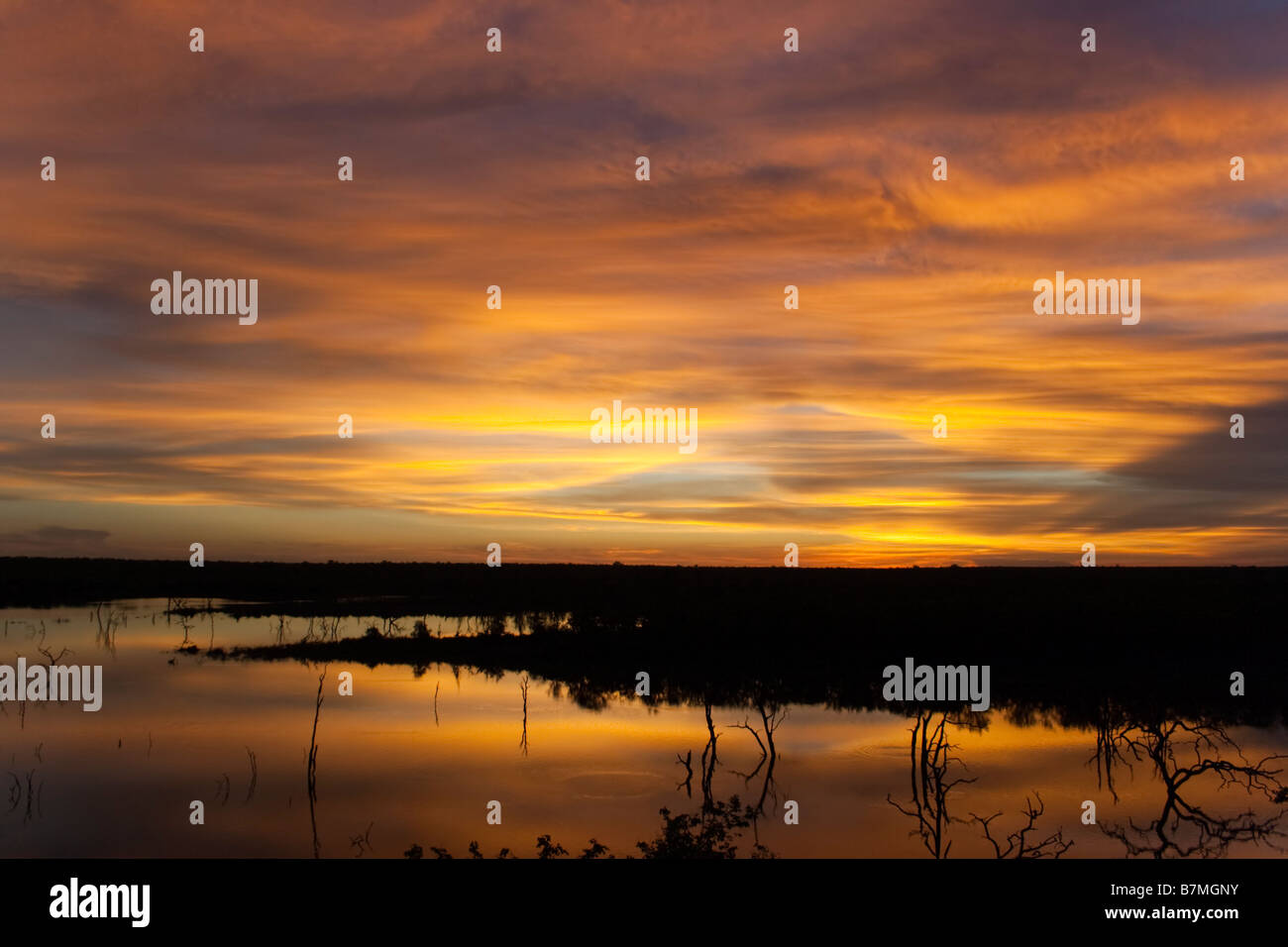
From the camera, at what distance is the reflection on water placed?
16438mm

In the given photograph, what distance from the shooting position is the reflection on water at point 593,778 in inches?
647

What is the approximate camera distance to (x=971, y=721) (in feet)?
83.4

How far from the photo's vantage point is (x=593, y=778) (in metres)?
20.3

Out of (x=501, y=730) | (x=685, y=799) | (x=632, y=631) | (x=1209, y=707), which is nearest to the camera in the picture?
A: (x=685, y=799)

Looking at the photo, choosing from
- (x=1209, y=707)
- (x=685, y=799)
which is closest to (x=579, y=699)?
(x=685, y=799)

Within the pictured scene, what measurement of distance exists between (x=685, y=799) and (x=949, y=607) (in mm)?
36331
